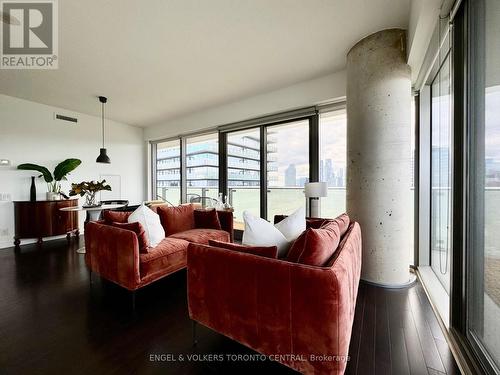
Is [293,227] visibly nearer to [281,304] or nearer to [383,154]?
[281,304]

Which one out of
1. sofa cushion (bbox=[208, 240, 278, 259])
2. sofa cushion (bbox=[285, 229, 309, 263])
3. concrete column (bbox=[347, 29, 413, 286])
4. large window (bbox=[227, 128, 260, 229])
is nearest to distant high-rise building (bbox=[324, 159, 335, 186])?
concrete column (bbox=[347, 29, 413, 286])

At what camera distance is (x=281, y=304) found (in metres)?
Result: 1.20

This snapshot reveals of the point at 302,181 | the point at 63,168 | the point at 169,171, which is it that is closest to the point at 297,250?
the point at 302,181

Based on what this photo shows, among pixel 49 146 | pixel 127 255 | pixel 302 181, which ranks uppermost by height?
pixel 49 146

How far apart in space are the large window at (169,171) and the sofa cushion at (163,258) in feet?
11.3

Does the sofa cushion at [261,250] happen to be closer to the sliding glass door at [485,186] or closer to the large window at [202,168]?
the sliding glass door at [485,186]

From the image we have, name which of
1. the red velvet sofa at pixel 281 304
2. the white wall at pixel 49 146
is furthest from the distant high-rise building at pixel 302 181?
the white wall at pixel 49 146

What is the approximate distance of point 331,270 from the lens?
43.0 inches

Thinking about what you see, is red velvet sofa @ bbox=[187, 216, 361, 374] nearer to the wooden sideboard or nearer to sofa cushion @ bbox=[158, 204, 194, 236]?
sofa cushion @ bbox=[158, 204, 194, 236]

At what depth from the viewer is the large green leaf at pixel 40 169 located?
406cm

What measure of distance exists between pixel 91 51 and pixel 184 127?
2.61 meters

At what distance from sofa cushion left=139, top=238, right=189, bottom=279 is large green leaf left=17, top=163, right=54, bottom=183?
350 centimetres

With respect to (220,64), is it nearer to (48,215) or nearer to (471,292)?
(471,292)

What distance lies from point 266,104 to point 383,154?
2.23 metres
